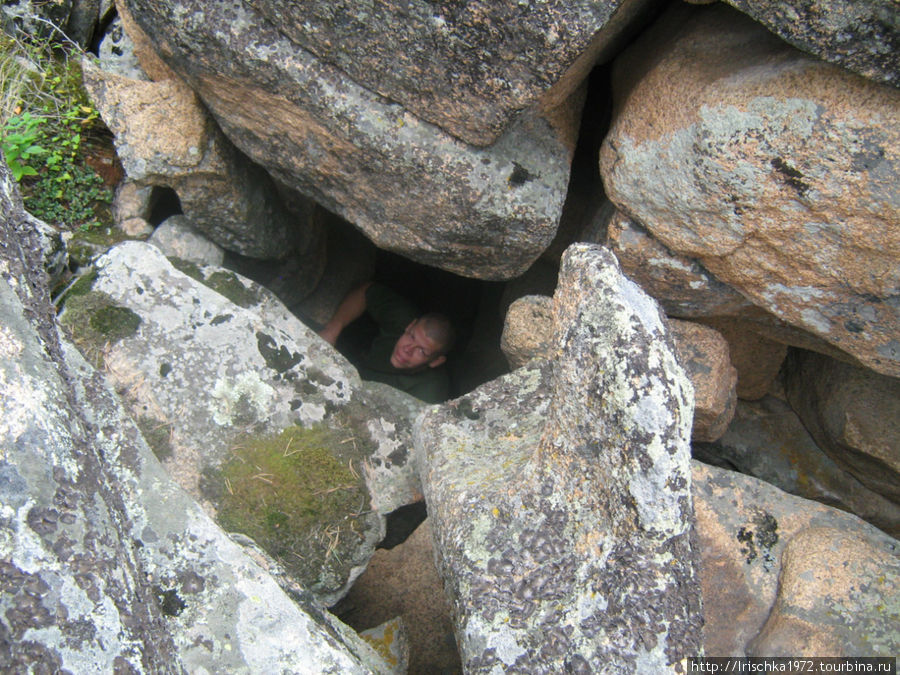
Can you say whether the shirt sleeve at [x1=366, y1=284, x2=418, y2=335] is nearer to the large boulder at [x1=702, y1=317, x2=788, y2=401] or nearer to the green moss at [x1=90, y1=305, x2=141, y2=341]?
the green moss at [x1=90, y1=305, x2=141, y2=341]

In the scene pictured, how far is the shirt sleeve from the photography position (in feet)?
11.7

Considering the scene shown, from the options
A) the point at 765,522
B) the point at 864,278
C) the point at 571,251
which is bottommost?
the point at 765,522

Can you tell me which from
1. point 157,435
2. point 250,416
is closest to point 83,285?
point 157,435

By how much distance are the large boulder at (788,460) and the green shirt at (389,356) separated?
4.84 feet

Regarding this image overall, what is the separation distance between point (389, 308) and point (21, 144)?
1.79 m

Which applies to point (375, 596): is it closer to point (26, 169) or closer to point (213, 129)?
point (213, 129)

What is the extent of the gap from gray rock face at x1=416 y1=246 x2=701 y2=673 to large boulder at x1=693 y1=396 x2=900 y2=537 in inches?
52.7

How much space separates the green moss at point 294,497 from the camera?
2.00 metres

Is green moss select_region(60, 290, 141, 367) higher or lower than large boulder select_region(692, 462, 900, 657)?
lower

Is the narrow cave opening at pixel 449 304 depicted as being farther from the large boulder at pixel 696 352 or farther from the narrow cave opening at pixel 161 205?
the large boulder at pixel 696 352

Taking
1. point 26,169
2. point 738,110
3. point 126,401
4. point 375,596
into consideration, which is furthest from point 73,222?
point 738,110

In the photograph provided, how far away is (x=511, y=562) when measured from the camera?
141 cm

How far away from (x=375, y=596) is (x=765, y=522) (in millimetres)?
1602

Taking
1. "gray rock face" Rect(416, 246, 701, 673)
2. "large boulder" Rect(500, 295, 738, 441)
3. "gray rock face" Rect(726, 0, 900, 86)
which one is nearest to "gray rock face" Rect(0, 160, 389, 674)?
"gray rock face" Rect(416, 246, 701, 673)
